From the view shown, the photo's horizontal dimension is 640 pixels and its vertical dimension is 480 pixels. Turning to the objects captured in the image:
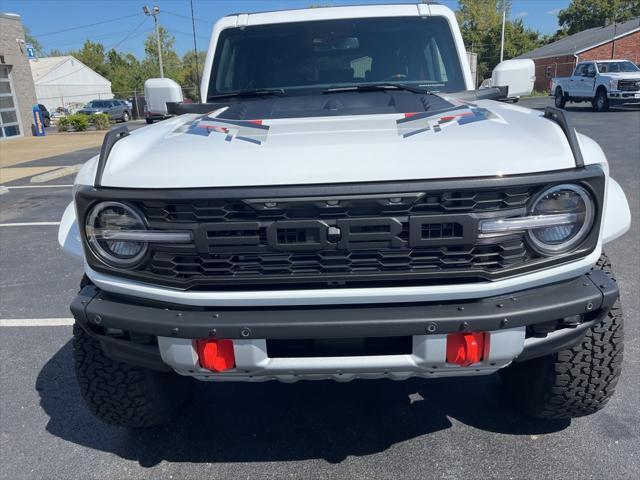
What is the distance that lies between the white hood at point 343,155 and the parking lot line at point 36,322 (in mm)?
2238

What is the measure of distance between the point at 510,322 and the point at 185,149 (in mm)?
1332

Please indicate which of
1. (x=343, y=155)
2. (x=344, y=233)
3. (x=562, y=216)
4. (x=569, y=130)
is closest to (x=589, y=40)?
(x=569, y=130)

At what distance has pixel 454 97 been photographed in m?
3.19

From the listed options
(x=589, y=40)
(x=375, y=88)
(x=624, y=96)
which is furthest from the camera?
(x=589, y=40)

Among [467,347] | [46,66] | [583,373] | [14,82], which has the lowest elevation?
[583,373]

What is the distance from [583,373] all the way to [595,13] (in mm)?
75553

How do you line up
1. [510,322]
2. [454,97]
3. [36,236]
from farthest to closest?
→ 1. [36,236]
2. [454,97]
3. [510,322]

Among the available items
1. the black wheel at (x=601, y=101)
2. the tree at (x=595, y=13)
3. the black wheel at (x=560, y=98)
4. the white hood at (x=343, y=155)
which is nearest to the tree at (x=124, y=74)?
the black wheel at (x=560, y=98)

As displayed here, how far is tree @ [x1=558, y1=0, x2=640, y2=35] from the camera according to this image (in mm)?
63500

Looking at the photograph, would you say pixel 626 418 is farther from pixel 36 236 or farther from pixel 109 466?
pixel 36 236

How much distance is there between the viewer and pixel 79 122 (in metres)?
26.7

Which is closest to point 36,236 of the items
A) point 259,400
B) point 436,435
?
point 259,400

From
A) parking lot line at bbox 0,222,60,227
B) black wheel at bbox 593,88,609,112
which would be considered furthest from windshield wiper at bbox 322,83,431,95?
black wheel at bbox 593,88,609,112

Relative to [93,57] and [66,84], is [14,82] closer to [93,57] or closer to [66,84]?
[66,84]
